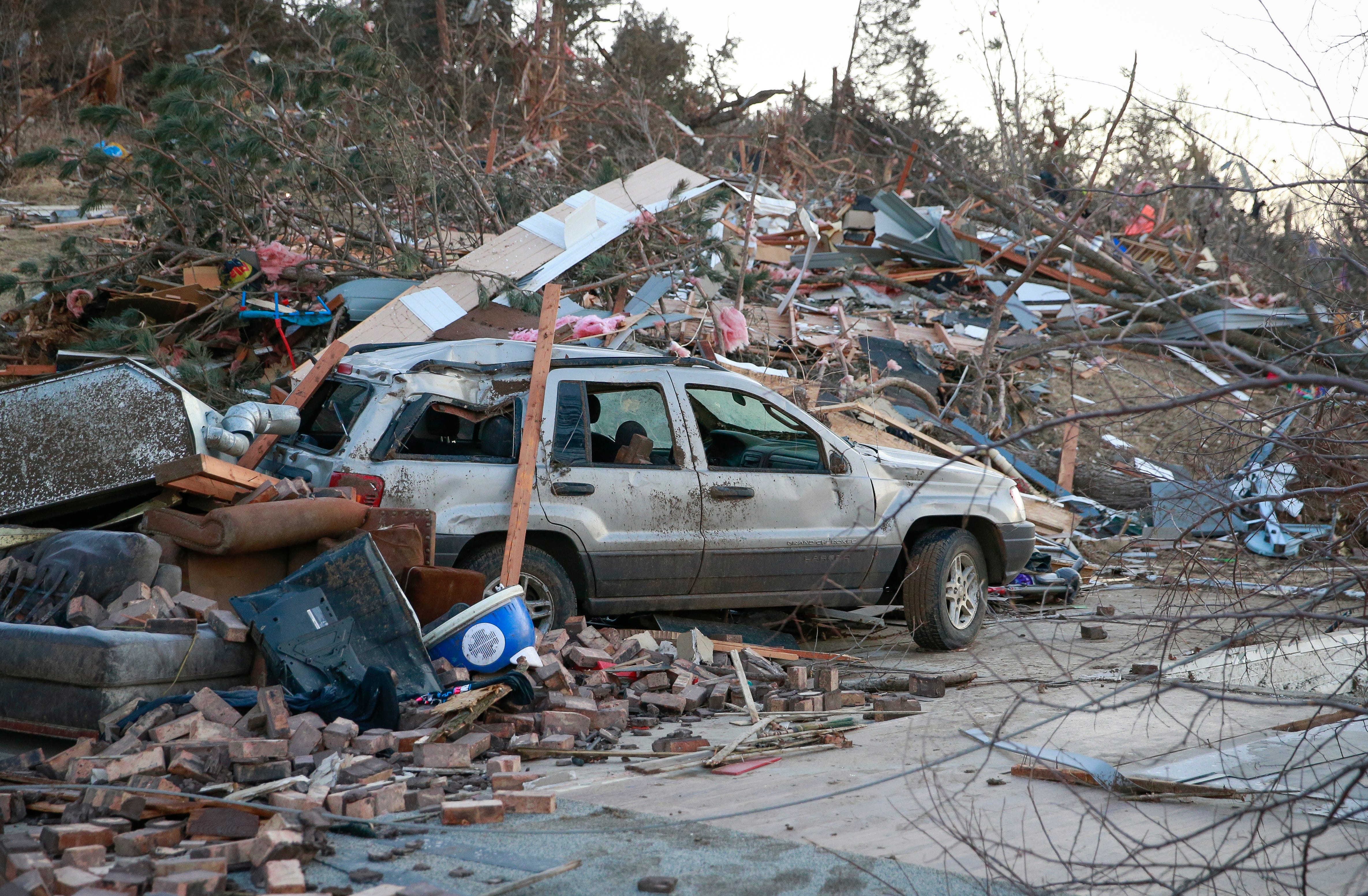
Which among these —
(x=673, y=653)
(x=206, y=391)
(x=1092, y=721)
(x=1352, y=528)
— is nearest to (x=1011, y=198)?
(x=1352, y=528)

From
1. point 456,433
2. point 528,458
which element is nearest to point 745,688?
point 528,458

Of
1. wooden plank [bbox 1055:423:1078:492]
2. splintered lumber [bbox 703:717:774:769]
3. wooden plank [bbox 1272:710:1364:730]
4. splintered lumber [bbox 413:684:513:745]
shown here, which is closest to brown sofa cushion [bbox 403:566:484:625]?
splintered lumber [bbox 413:684:513:745]

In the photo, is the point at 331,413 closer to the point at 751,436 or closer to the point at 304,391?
the point at 304,391

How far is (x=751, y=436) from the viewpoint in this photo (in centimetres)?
770

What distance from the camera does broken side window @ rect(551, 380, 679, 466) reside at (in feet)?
22.1

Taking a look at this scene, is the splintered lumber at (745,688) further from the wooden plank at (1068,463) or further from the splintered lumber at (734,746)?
the wooden plank at (1068,463)

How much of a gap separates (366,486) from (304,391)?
1.00 m

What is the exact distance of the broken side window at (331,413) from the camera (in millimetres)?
6473

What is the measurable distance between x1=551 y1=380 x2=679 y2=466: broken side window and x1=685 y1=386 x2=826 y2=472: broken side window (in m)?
0.36

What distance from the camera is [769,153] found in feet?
64.8

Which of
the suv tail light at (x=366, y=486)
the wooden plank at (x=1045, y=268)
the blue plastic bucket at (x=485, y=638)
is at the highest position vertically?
the wooden plank at (x=1045, y=268)

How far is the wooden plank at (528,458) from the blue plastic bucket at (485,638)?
0.59 meters

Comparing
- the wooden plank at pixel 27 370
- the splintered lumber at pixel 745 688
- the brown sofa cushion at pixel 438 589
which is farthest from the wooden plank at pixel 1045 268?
the brown sofa cushion at pixel 438 589

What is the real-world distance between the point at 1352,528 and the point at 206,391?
7.60 meters
